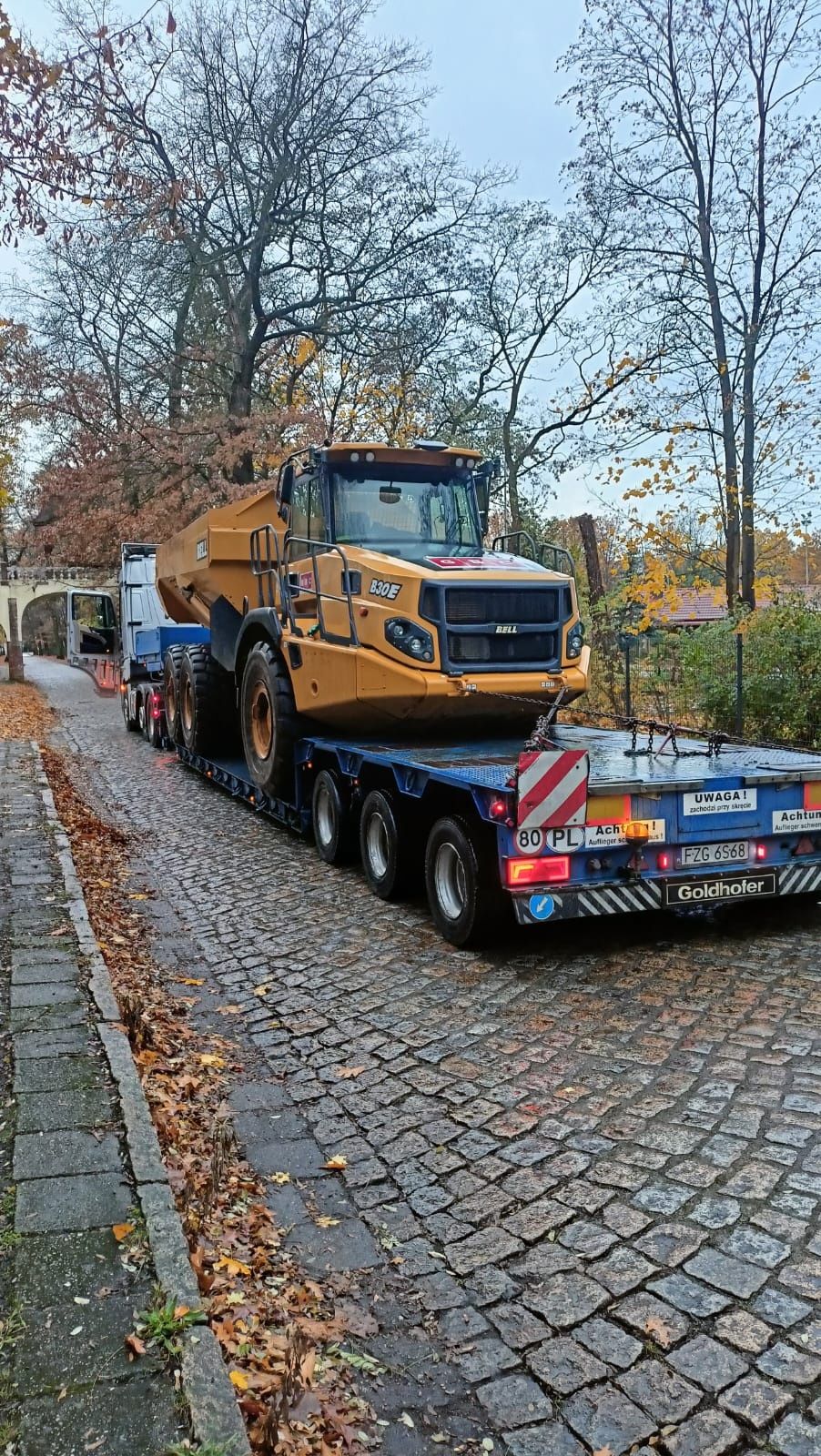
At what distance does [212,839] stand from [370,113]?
1837cm

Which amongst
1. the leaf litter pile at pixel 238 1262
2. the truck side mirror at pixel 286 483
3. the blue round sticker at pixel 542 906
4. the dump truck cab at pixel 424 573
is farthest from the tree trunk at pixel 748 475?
the leaf litter pile at pixel 238 1262

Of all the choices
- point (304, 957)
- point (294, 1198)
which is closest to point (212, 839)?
point (304, 957)

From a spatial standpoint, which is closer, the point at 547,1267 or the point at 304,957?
the point at 547,1267

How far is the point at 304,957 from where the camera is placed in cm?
624

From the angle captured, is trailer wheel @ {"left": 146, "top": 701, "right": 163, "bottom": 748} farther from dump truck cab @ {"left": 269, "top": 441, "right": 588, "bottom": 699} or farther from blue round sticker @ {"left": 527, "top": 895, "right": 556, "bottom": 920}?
blue round sticker @ {"left": 527, "top": 895, "right": 556, "bottom": 920}

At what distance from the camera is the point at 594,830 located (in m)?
5.68

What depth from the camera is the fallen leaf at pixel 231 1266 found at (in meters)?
3.13

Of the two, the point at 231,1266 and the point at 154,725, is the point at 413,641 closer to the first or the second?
the point at 231,1266

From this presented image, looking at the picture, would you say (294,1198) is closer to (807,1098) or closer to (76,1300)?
(76,1300)

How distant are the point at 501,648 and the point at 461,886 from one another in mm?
2113

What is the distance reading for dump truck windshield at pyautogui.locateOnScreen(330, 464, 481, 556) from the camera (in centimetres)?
850

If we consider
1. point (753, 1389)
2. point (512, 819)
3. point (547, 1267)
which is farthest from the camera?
point (512, 819)

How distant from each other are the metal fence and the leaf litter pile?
27.6ft

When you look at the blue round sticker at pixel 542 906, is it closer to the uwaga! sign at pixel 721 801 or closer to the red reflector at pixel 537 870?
the red reflector at pixel 537 870
